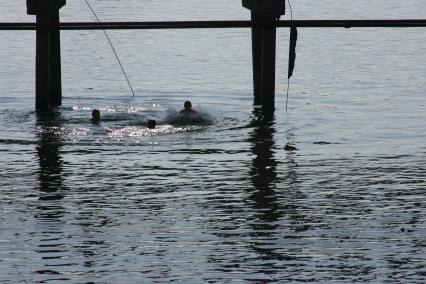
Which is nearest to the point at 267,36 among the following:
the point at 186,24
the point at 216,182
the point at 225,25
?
the point at 225,25

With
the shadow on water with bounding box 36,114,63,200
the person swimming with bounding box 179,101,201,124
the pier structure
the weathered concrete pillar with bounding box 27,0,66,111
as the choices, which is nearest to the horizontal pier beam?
the pier structure

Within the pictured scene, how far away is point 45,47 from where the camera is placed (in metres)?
24.5

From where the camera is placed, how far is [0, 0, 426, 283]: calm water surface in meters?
14.4

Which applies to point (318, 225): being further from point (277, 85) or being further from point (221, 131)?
point (277, 85)

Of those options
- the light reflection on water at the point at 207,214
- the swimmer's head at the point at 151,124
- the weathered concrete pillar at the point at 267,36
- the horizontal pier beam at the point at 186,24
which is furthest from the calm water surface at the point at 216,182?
the horizontal pier beam at the point at 186,24

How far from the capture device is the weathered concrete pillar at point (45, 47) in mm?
24219

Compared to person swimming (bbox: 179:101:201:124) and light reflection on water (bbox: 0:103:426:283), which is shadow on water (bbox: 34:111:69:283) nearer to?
light reflection on water (bbox: 0:103:426:283)

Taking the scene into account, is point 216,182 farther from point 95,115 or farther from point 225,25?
point 95,115

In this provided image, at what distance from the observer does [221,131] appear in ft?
79.5

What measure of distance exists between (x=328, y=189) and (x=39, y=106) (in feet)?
29.9

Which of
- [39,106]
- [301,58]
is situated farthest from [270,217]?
[301,58]

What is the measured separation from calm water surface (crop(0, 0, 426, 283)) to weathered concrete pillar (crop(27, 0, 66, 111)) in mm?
718

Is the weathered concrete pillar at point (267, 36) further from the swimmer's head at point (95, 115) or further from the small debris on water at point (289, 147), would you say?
the swimmer's head at point (95, 115)

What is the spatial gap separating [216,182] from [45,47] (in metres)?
7.19
